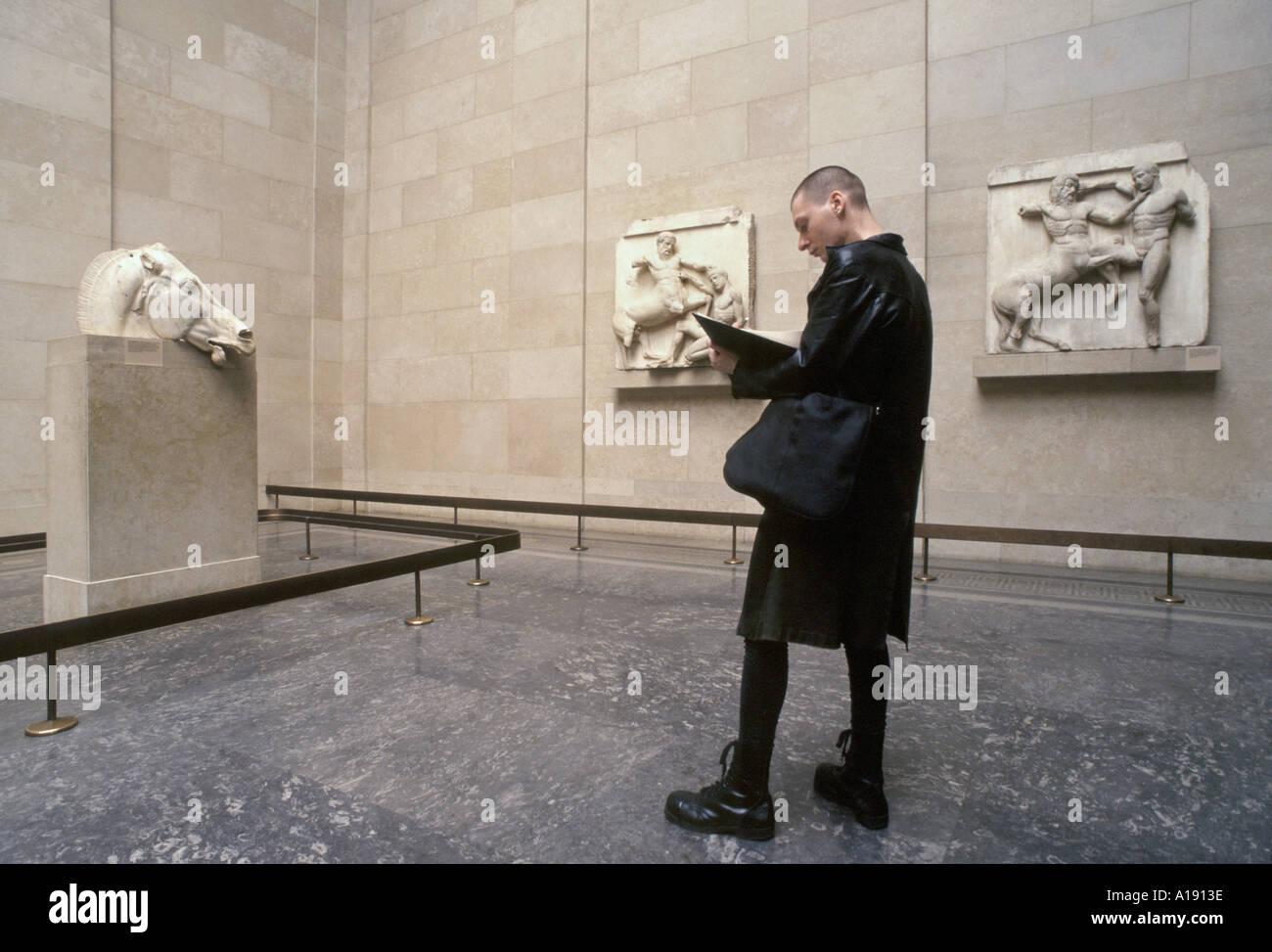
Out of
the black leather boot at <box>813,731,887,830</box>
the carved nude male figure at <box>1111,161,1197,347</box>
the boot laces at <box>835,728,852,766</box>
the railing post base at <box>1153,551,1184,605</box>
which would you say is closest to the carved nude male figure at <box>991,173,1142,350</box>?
the carved nude male figure at <box>1111,161,1197,347</box>

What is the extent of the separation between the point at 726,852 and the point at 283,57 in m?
11.4

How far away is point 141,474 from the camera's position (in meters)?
4.58

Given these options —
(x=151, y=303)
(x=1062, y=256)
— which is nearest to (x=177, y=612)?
(x=151, y=303)

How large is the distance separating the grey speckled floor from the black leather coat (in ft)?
2.18

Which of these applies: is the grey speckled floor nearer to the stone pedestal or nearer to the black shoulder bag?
the stone pedestal

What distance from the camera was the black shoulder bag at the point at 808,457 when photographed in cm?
188

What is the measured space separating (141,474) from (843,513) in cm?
441

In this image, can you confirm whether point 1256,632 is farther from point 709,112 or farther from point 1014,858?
point 709,112

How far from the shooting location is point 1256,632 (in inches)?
167

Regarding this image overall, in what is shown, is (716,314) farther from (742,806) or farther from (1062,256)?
(742,806)

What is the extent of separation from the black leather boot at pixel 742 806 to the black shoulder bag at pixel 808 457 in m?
0.72

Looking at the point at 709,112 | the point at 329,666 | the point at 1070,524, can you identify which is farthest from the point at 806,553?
the point at 709,112

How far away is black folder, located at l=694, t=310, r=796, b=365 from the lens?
1.98 m

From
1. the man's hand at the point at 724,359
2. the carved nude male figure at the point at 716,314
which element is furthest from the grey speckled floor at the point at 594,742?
the carved nude male figure at the point at 716,314
